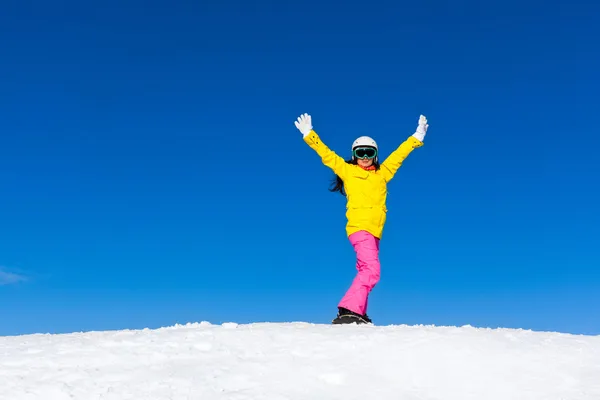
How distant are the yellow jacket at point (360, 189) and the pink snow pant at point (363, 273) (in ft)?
0.54

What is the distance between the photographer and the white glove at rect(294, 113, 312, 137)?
1020 centimetres

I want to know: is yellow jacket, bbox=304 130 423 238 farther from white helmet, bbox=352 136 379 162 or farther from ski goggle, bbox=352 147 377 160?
white helmet, bbox=352 136 379 162

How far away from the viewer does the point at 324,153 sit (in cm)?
1003

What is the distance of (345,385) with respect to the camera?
5.93m

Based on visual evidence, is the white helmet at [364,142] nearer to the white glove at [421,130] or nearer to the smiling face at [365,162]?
the smiling face at [365,162]

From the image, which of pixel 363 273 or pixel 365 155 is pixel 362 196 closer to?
pixel 365 155

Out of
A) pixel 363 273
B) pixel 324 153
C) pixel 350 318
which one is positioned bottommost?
pixel 350 318

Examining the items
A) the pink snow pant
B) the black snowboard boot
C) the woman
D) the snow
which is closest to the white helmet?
the woman

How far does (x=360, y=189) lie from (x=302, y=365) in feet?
13.6

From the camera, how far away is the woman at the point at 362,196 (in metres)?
9.34

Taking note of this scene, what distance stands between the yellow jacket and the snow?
2.31 m

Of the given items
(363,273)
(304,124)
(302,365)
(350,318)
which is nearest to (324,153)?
(304,124)

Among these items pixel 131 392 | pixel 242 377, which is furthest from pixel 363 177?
pixel 131 392

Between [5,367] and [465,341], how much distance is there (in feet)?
16.3
